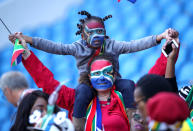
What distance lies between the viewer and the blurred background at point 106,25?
422 centimetres

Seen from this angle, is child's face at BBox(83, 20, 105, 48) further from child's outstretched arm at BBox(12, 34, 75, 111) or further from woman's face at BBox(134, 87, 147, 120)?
woman's face at BBox(134, 87, 147, 120)

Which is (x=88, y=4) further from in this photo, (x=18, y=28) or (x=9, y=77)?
(x=9, y=77)

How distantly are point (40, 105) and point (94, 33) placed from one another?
765 mm

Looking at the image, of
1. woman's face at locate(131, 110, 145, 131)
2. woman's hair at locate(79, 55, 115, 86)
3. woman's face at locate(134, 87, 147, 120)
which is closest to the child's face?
woman's hair at locate(79, 55, 115, 86)

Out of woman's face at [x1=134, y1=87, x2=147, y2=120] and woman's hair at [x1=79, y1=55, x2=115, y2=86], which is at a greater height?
woman's hair at [x1=79, y1=55, x2=115, y2=86]

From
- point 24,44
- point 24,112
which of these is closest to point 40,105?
point 24,112

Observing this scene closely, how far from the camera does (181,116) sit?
1.40m

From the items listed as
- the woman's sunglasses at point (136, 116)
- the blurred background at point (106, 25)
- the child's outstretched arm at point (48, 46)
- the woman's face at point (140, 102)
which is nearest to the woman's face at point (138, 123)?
the woman's sunglasses at point (136, 116)

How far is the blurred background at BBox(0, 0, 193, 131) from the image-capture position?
4223mm

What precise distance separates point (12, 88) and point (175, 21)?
287 cm

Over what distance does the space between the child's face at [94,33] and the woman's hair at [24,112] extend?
0.68 m

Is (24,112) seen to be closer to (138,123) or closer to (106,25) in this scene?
(138,123)

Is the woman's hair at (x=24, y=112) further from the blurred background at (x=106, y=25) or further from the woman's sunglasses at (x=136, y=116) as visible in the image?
the blurred background at (x=106, y=25)

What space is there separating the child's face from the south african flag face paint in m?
0.18
